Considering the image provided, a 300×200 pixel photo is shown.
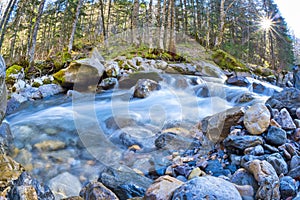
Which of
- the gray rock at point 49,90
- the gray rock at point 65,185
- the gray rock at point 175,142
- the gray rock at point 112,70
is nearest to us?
the gray rock at point 65,185

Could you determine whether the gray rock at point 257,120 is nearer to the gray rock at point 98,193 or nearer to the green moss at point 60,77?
the gray rock at point 98,193

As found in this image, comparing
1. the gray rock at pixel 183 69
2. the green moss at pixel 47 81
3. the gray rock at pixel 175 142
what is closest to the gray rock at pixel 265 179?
the gray rock at pixel 175 142

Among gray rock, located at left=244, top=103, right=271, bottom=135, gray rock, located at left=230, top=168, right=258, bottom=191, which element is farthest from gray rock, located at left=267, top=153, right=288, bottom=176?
gray rock, located at left=244, top=103, right=271, bottom=135

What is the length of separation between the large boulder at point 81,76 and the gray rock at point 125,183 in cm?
615

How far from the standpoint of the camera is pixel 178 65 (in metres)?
11.4

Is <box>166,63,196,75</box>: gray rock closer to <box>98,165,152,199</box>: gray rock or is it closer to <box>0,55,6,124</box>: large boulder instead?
<box>98,165,152,199</box>: gray rock

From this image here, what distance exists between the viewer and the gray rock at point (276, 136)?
3404mm

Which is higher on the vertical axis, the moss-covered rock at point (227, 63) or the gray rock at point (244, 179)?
the moss-covered rock at point (227, 63)

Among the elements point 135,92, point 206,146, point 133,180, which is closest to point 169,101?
point 135,92

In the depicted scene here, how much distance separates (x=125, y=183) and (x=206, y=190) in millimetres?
1193

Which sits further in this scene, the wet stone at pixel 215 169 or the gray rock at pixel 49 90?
the gray rock at pixel 49 90

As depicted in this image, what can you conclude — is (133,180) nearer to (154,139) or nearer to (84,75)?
(154,139)

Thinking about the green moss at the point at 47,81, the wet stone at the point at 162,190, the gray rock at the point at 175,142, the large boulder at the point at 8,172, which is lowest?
the gray rock at the point at 175,142

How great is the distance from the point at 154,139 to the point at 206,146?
1029mm
